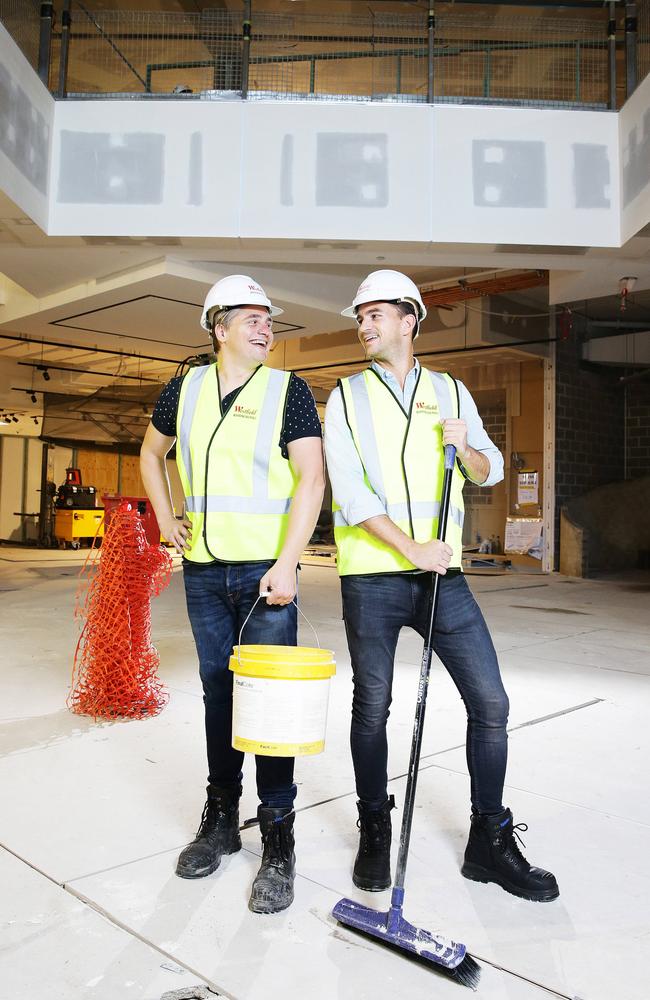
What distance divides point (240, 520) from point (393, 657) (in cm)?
54

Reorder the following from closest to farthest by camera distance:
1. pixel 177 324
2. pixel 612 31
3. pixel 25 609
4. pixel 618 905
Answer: pixel 618 905
pixel 612 31
pixel 25 609
pixel 177 324

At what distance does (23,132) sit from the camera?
6148 millimetres

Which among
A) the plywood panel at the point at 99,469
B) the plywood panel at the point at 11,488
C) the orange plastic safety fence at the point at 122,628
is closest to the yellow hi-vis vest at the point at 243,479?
the orange plastic safety fence at the point at 122,628

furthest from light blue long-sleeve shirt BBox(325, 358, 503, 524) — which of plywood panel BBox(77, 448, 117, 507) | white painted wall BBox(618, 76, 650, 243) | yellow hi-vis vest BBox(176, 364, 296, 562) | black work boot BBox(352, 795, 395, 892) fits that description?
plywood panel BBox(77, 448, 117, 507)

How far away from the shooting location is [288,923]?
1834mm

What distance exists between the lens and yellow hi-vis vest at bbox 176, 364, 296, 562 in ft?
6.68

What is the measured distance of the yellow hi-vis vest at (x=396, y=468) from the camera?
2037 mm

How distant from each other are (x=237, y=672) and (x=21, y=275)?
7.63m

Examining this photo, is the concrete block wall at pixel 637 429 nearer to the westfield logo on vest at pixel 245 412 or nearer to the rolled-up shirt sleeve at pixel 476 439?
the rolled-up shirt sleeve at pixel 476 439

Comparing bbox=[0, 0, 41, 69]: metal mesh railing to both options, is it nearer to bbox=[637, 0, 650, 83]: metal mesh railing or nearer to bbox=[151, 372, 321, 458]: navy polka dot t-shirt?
bbox=[637, 0, 650, 83]: metal mesh railing

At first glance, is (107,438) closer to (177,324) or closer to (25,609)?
(177,324)

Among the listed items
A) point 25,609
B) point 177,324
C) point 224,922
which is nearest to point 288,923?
point 224,922

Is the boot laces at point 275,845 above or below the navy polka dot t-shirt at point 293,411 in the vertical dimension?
below

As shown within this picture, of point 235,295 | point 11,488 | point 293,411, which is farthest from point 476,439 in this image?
point 11,488
